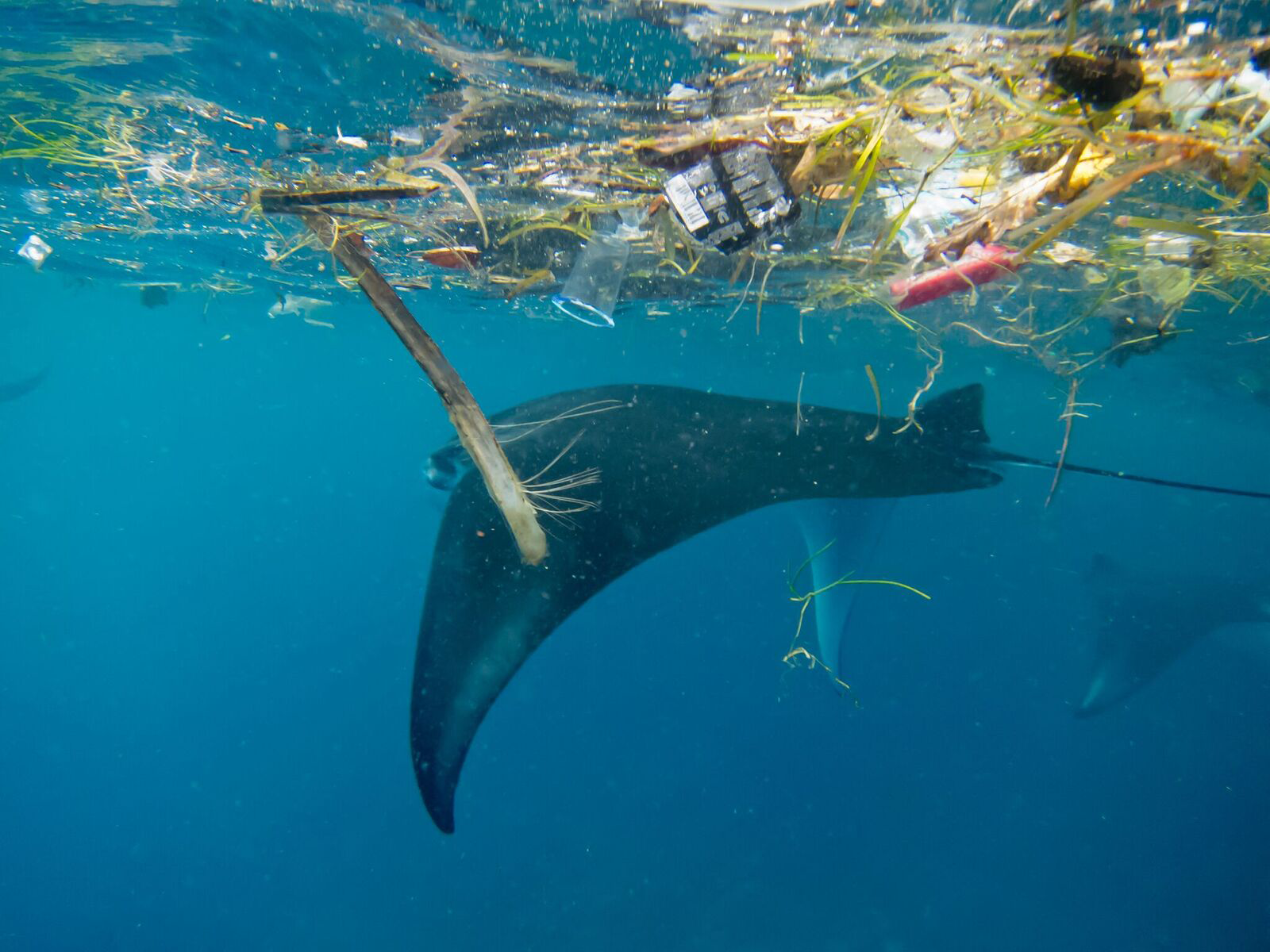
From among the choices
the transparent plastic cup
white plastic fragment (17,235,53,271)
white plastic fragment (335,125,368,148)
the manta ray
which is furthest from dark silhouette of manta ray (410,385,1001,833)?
the manta ray

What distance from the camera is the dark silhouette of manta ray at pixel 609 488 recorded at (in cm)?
388

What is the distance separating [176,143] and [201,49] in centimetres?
207

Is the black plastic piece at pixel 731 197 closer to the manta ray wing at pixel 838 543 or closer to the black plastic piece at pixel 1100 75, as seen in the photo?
the black plastic piece at pixel 1100 75

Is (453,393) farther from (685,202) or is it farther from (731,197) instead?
(731,197)

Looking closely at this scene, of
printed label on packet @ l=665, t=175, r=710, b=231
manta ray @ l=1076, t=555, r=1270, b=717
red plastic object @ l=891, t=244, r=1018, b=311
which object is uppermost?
printed label on packet @ l=665, t=175, r=710, b=231

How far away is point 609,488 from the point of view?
474cm

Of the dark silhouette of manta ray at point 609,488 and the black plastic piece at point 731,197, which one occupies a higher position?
the black plastic piece at point 731,197

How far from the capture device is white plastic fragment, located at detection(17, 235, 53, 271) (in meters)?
11.1

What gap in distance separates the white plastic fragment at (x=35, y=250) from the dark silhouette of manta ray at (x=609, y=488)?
11953mm

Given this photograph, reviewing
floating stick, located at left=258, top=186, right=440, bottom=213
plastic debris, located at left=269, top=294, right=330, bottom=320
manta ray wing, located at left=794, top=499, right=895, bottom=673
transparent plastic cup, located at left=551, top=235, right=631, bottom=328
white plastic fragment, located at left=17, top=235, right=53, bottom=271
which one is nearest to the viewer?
floating stick, located at left=258, top=186, right=440, bottom=213

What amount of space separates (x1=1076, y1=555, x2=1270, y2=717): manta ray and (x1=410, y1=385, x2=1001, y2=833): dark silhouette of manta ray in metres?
13.3

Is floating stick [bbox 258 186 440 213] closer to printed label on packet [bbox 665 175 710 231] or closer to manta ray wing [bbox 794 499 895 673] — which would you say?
printed label on packet [bbox 665 175 710 231]

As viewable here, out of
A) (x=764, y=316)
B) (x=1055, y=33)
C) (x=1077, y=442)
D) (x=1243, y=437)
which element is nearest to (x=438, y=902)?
(x=764, y=316)

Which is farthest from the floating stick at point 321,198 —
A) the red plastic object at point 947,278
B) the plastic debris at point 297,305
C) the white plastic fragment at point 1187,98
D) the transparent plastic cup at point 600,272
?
the plastic debris at point 297,305
